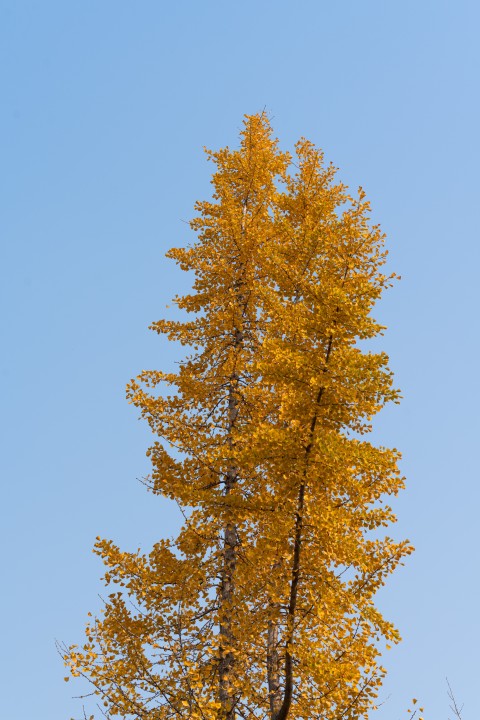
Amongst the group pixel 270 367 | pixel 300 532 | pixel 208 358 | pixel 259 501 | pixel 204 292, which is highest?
pixel 204 292

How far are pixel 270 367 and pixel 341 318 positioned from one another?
0.99 m

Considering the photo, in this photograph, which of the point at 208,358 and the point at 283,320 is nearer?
the point at 283,320

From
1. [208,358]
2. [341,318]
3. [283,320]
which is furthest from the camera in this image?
[208,358]

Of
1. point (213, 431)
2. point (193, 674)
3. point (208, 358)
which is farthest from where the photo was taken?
point (208, 358)

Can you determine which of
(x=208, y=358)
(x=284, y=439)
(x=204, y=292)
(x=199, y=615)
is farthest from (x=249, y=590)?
(x=204, y=292)

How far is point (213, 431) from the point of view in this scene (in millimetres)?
11742

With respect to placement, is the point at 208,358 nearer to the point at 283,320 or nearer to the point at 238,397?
the point at 238,397

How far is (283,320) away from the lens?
29.3 feet

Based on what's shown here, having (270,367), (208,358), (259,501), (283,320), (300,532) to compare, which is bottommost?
(300,532)

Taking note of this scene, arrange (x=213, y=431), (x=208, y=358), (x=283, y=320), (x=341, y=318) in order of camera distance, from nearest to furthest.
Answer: (x=341, y=318) → (x=283, y=320) → (x=213, y=431) → (x=208, y=358)

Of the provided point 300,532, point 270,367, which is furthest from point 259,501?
point 270,367

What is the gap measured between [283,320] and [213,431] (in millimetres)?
3390

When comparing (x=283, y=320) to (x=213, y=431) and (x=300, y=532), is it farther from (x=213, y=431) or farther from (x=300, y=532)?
(x=213, y=431)

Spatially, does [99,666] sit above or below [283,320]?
below
